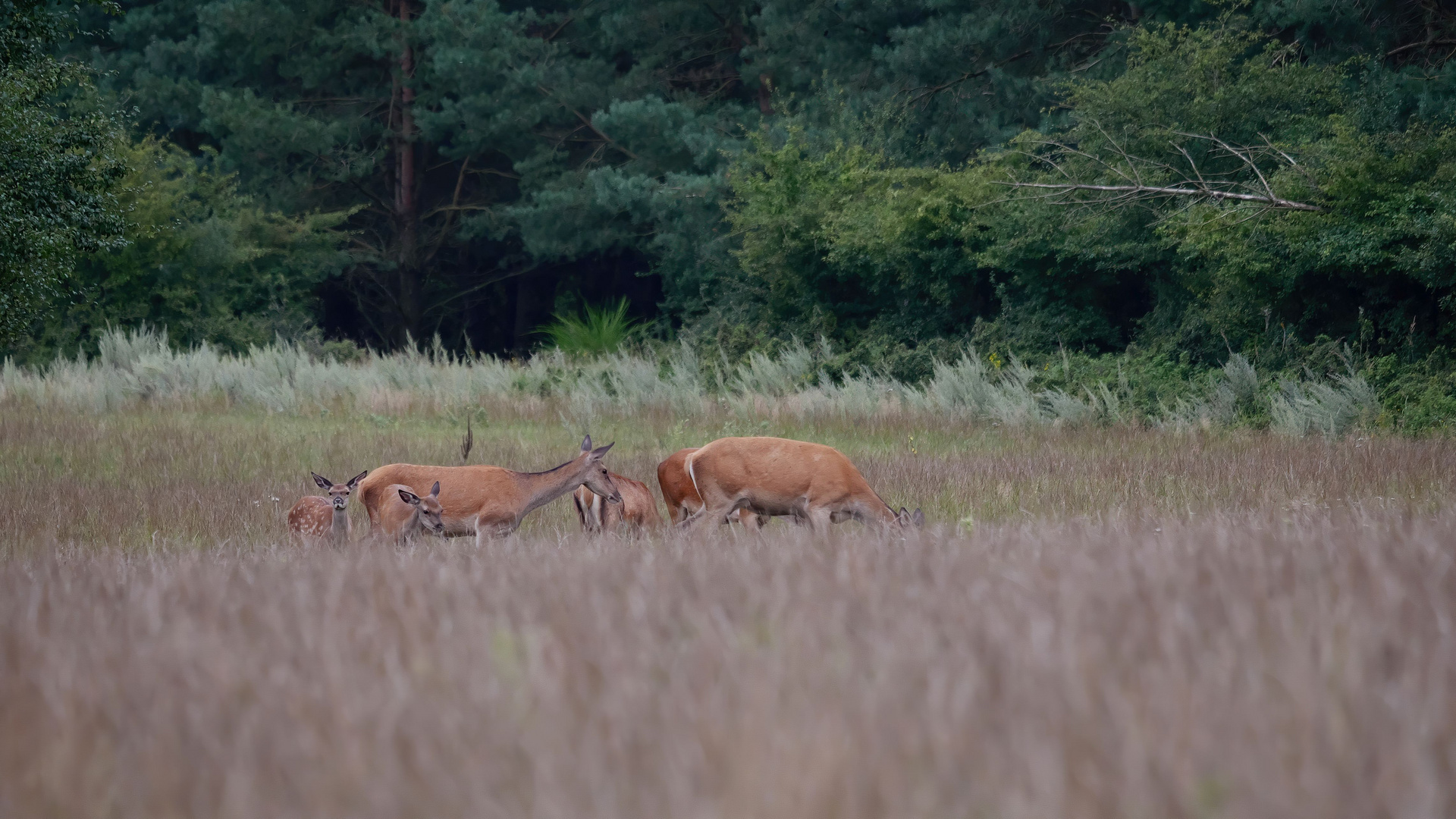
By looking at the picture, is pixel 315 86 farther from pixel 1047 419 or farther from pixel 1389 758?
pixel 1389 758

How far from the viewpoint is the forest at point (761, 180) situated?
15555 mm

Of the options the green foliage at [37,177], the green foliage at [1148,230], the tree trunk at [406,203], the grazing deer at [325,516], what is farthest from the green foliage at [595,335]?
the grazing deer at [325,516]

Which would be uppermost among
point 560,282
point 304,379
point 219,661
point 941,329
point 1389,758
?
point 560,282

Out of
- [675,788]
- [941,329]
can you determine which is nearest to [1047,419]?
[941,329]

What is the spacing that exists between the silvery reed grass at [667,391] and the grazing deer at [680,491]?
26.5 feet

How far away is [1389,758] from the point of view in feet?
5.65

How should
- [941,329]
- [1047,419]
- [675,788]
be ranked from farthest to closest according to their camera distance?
[941,329] → [1047,419] → [675,788]

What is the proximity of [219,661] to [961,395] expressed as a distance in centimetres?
1619

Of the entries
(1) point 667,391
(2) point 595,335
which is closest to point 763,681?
(1) point 667,391

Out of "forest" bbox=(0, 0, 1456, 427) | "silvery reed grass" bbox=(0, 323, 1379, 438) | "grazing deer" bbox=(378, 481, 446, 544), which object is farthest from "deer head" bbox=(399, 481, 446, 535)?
"silvery reed grass" bbox=(0, 323, 1379, 438)

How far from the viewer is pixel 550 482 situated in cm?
746

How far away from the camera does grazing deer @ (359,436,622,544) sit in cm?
726

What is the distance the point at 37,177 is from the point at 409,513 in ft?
18.0

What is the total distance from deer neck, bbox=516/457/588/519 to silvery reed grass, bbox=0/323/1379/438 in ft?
29.4
